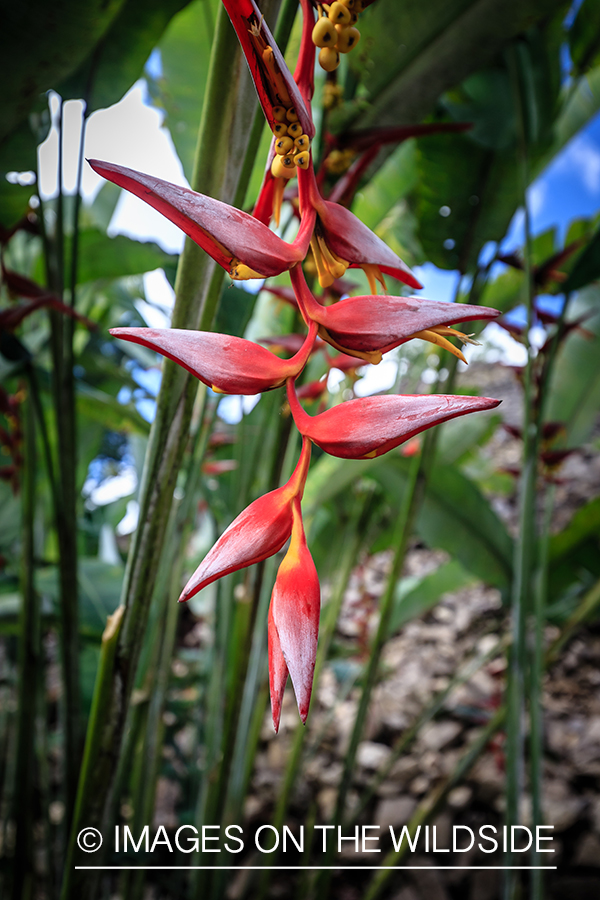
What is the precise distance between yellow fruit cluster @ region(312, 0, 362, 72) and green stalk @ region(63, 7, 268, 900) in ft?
0.19

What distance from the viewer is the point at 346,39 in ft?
0.50

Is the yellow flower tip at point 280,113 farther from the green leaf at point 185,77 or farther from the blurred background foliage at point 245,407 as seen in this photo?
the green leaf at point 185,77

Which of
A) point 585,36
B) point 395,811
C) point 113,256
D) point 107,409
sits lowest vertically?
point 395,811

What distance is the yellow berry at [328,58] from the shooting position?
0.49ft

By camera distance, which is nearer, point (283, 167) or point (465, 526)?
point (283, 167)

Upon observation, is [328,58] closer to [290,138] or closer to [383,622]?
[290,138]

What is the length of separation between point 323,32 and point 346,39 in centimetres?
1

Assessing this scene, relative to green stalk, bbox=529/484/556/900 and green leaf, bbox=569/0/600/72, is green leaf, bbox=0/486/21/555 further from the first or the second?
green leaf, bbox=569/0/600/72

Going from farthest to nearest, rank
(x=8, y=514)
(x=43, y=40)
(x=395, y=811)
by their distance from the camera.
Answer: (x=395, y=811) → (x=8, y=514) → (x=43, y=40)

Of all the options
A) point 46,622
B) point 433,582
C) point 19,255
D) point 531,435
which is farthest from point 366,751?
point 19,255

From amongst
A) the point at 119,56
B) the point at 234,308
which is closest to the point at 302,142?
the point at 234,308

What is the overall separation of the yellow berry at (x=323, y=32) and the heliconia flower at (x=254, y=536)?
0.11 metres

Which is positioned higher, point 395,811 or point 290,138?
point 290,138

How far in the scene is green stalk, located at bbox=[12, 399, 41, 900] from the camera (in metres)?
0.52
